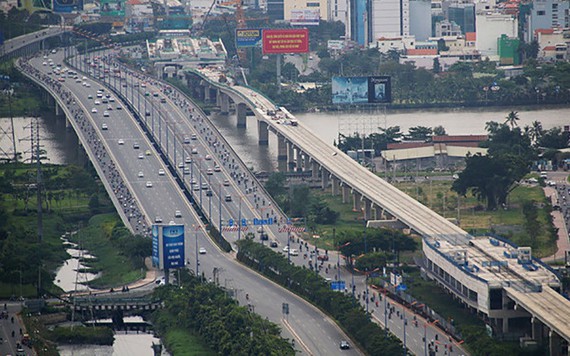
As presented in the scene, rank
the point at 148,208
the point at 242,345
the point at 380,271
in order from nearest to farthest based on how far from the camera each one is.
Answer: the point at 242,345 → the point at 380,271 → the point at 148,208

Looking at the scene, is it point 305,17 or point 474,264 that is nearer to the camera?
point 474,264

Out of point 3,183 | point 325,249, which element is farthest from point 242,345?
point 3,183

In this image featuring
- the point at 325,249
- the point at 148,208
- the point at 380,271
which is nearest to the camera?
the point at 380,271

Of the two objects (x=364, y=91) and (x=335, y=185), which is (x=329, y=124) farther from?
(x=335, y=185)

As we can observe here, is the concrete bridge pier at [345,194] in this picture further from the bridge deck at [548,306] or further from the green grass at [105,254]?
the bridge deck at [548,306]

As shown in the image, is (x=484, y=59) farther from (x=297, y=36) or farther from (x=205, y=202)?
(x=205, y=202)

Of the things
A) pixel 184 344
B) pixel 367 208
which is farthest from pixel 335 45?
pixel 184 344

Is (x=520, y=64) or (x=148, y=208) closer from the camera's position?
(x=148, y=208)
